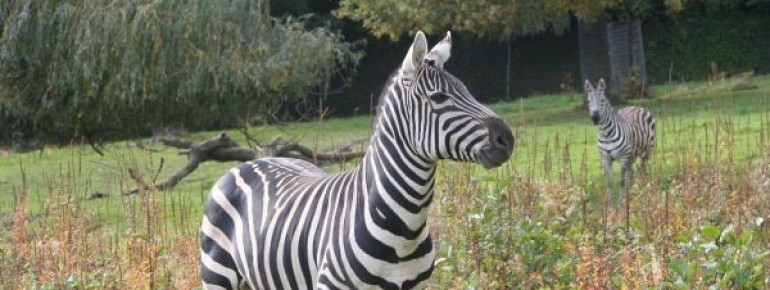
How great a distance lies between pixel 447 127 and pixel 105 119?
10140 millimetres

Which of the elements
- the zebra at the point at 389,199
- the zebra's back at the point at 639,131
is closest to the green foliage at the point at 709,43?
the zebra's back at the point at 639,131

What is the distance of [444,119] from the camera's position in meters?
5.49

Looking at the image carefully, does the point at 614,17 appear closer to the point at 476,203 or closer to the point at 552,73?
the point at 552,73

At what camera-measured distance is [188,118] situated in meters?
15.9

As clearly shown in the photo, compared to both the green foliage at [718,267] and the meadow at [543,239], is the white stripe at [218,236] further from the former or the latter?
the green foliage at [718,267]

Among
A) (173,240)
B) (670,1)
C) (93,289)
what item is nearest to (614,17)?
(670,1)

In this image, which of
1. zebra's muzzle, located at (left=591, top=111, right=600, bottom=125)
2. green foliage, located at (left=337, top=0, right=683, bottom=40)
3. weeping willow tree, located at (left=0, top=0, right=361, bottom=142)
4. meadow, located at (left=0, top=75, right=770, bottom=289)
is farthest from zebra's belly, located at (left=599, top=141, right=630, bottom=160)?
green foliage, located at (left=337, top=0, right=683, bottom=40)

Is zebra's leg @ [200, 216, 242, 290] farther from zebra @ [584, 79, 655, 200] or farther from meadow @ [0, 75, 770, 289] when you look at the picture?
zebra @ [584, 79, 655, 200]

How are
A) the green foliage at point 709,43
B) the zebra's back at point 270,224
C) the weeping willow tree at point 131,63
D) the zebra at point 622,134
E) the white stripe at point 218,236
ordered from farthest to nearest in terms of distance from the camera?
the green foliage at point 709,43 < the zebra at point 622,134 < the weeping willow tree at point 131,63 < the white stripe at point 218,236 < the zebra's back at point 270,224

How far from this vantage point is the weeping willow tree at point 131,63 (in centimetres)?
1367

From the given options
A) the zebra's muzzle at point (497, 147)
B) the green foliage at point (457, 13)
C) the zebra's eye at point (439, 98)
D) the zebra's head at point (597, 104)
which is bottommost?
the zebra's head at point (597, 104)

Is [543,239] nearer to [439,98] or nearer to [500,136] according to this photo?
[439,98]

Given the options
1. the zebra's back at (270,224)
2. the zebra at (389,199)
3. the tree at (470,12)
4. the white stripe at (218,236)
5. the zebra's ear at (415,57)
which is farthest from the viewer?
the tree at (470,12)

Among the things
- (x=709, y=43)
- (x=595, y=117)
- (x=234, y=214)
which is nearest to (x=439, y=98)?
(x=234, y=214)
